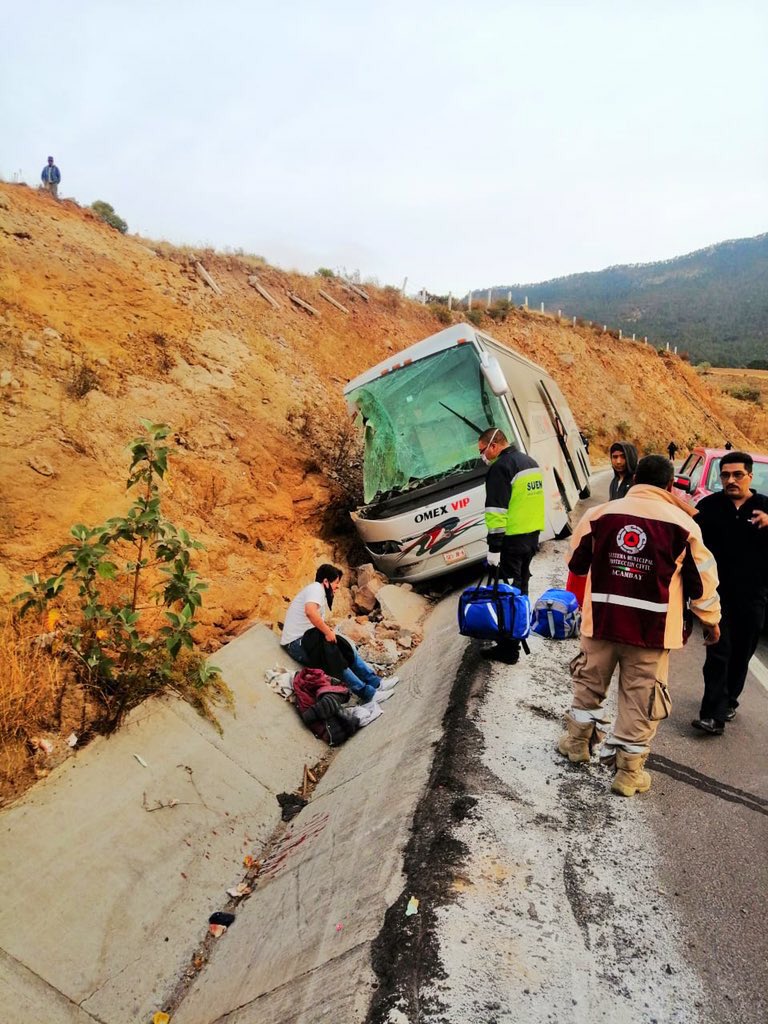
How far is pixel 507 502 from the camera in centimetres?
534

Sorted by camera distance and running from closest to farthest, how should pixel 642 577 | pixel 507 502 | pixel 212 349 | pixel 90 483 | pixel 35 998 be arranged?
pixel 35 998, pixel 642 577, pixel 507 502, pixel 90 483, pixel 212 349

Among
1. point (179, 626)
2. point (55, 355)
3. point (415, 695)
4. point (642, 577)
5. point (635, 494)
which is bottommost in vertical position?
point (415, 695)

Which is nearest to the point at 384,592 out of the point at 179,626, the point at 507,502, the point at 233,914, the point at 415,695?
the point at 415,695

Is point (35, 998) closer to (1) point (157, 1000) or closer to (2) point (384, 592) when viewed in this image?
(1) point (157, 1000)

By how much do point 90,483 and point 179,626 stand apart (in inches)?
106

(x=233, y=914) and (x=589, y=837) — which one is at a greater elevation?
(x=589, y=837)

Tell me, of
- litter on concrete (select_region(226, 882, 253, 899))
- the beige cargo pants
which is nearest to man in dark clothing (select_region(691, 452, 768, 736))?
the beige cargo pants

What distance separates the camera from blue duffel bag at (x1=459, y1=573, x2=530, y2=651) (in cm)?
495

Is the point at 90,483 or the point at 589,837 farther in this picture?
the point at 90,483

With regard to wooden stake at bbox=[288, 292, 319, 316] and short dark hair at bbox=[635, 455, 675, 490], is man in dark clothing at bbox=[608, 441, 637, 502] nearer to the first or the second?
short dark hair at bbox=[635, 455, 675, 490]

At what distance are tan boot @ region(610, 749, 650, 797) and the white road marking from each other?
2.40m

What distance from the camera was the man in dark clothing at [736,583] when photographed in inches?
179

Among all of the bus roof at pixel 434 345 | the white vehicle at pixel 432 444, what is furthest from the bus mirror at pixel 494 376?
the bus roof at pixel 434 345

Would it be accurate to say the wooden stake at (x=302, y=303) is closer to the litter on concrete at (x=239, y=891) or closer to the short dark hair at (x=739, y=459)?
the short dark hair at (x=739, y=459)
